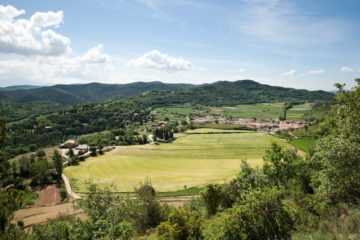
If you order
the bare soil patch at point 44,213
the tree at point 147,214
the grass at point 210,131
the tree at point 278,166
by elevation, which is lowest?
the bare soil patch at point 44,213

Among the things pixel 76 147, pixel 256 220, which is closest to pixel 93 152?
pixel 76 147

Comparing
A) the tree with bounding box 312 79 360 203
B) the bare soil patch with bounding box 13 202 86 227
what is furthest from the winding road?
the tree with bounding box 312 79 360 203

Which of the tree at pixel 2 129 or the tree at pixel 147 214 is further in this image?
the tree at pixel 147 214

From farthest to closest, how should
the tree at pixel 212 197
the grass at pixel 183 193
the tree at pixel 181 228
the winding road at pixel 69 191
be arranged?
the winding road at pixel 69 191, the grass at pixel 183 193, the tree at pixel 212 197, the tree at pixel 181 228

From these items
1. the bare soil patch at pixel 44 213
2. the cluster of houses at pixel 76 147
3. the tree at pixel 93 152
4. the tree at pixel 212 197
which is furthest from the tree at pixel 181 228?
the cluster of houses at pixel 76 147

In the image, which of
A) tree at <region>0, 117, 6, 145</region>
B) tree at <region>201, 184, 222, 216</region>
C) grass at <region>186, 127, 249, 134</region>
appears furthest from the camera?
grass at <region>186, 127, 249, 134</region>

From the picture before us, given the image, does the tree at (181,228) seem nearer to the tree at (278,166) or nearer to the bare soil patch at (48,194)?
the tree at (278,166)

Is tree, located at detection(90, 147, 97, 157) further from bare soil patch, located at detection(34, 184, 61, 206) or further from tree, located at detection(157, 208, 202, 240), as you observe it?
tree, located at detection(157, 208, 202, 240)

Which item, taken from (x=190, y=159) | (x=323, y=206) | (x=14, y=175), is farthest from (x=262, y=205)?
(x=14, y=175)

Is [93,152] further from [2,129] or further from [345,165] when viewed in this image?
[345,165]

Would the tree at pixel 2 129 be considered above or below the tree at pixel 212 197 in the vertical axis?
above
